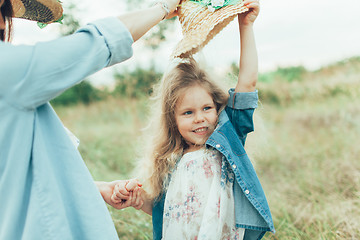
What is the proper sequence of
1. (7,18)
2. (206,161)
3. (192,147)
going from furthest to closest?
(192,147) < (206,161) < (7,18)

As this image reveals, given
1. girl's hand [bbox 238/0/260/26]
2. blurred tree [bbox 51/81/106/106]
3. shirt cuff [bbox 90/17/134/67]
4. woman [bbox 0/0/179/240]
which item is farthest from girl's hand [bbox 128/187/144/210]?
blurred tree [bbox 51/81/106/106]

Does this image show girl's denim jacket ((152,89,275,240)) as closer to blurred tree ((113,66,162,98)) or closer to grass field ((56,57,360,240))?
grass field ((56,57,360,240))

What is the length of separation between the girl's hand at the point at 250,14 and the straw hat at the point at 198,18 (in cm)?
4

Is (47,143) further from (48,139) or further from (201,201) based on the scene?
(201,201)

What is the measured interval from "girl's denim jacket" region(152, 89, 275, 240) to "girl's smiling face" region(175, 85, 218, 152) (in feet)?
0.28

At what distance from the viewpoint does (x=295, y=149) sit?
549 cm

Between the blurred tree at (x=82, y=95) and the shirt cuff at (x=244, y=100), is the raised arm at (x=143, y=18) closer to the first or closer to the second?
the shirt cuff at (x=244, y=100)

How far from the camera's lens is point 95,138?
683cm

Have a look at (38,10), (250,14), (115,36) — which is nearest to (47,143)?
(115,36)

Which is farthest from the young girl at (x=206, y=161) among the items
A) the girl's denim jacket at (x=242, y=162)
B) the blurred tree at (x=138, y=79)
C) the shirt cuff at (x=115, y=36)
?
the blurred tree at (x=138, y=79)

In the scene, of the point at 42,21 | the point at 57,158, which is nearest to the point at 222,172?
the point at 57,158

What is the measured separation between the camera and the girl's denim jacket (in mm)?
1755

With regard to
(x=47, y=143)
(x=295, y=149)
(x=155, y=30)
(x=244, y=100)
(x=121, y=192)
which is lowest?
(x=295, y=149)

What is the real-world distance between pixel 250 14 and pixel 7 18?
1.16 m
